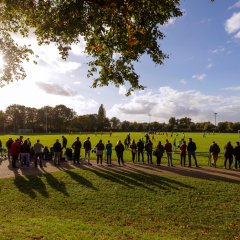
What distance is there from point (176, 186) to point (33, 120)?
166 meters

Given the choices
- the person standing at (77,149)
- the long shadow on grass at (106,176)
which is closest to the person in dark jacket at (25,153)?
the person standing at (77,149)

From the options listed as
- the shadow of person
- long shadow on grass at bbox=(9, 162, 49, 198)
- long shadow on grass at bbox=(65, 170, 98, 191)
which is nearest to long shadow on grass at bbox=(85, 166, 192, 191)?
long shadow on grass at bbox=(65, 170, 98, 191)

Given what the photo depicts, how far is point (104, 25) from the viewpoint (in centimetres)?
1288

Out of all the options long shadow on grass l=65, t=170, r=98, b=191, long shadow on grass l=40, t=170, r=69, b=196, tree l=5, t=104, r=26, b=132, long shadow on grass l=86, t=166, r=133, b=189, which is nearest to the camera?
long shadow on grass l=40, t=170, r=69, b=196

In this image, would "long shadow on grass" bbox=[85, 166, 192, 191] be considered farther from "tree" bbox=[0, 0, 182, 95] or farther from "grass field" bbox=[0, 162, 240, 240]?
"tree" bbox=[0, 0, 182, 95]

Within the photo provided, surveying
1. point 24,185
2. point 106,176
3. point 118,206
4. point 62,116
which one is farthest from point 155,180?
point 62,116

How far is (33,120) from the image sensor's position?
177000 mm

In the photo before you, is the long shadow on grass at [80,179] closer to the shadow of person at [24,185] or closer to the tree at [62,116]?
the shadow of person at [24,185]

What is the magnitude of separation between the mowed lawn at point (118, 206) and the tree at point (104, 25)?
18.8ft

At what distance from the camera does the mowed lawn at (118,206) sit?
11.9 metres

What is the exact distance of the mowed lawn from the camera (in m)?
11.9

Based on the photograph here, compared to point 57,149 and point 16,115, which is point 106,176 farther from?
point 16,115

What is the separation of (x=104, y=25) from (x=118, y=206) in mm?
8356

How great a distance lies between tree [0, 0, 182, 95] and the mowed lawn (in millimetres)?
5717
